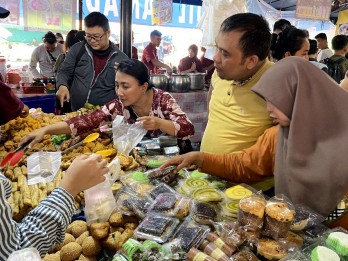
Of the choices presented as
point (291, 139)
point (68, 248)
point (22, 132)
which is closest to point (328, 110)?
point (291, 139)

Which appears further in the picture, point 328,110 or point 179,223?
point 328,110

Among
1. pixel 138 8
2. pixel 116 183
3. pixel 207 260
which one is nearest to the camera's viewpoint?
pixel 207 260

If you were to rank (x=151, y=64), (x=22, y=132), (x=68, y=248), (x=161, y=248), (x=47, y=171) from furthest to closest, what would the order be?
1. (x=151, y=64)
2. (x=22, y=132)
3. (x=47, y=171)
4. (x=68, y=248)
5. (x=161, y=248)

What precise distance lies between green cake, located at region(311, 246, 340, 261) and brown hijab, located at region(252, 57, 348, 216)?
0.45 m

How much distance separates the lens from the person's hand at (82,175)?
123 centimetres

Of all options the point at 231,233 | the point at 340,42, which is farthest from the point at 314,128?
the point at 340,42

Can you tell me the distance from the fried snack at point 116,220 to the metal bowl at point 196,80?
3.88 m

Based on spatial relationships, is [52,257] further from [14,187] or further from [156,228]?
[14,187]

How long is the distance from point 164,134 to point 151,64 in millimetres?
5329

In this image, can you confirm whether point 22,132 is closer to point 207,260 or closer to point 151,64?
point 207,260

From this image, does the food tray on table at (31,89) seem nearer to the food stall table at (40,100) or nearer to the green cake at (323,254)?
the food stall table at (40,100)

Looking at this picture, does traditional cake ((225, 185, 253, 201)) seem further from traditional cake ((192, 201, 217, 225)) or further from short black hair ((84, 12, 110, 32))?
short black hair ((84, 12, 110, 32))

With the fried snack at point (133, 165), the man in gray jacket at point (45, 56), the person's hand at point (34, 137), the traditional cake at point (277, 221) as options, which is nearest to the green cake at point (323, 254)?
the traditional cake at point (277, 221)

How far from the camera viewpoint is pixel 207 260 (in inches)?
41.6
